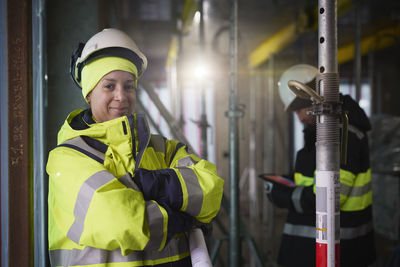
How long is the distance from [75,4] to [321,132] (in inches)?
55.7

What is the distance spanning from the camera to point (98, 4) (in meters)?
1.88

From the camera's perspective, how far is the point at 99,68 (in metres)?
1.33

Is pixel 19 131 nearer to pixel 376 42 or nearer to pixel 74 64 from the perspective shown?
pixel 74 64

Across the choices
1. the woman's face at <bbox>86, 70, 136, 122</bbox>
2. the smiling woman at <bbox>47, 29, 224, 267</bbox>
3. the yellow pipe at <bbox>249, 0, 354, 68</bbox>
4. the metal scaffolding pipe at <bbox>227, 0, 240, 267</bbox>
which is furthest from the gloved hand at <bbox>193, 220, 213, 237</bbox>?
the yellow pipe at <bbox>249, 0, 354, 68</bbox>

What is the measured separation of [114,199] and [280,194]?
1.30m

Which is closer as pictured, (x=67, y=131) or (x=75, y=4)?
(x=67, y=131)

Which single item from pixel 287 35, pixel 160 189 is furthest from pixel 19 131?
pixel 287 35

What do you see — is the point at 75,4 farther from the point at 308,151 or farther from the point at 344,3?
the point at 344,3

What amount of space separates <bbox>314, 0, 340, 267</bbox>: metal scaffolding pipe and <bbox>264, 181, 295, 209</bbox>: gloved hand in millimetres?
988

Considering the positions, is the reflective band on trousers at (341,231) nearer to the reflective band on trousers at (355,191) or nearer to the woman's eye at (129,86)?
the reflective band on trousers at (355,191)

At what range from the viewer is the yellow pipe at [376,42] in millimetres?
5527

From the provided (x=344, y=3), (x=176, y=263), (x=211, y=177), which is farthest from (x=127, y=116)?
(x=344, y=3)

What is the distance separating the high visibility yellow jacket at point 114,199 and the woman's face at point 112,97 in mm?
62

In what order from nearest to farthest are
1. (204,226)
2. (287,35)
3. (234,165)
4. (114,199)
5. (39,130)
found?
1. (114,199)
2. (204,226)
3. (39,130)
4. (234,165)
5. (287,35)
